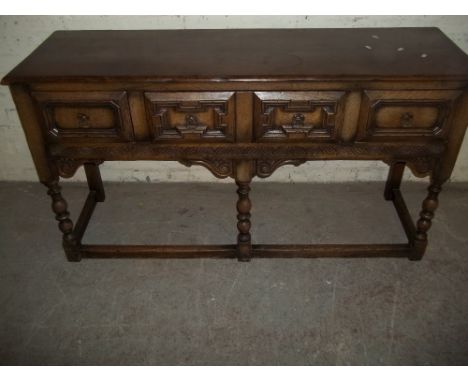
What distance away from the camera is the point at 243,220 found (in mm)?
2230

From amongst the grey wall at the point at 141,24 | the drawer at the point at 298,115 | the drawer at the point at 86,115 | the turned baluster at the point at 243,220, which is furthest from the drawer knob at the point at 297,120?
the grey wall at the point at 141,24

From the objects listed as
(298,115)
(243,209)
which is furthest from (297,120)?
(243,209)

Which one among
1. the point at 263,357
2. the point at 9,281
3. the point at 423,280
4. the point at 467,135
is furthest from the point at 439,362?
the point at 9,281

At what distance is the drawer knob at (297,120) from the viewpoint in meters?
1.79

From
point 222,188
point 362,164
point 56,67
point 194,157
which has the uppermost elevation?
point 56,67

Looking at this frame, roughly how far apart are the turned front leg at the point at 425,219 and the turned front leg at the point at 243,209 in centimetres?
95

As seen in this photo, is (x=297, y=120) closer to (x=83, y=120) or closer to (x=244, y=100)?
(x=244, y=100)

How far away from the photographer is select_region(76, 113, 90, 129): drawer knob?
5.89 ft

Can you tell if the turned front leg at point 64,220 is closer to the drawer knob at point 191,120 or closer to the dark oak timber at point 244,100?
the dark oak timber at point 244,100

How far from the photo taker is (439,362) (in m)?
1.89

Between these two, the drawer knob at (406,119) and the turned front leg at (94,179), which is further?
the turned front leg at (94,179)

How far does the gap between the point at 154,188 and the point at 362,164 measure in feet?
5.07

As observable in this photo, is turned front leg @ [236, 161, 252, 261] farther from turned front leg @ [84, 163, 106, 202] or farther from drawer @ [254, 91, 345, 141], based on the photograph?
turned front leg @ [84, 163, 106, 202]

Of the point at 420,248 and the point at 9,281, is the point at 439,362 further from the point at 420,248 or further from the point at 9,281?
the point at 9,281
